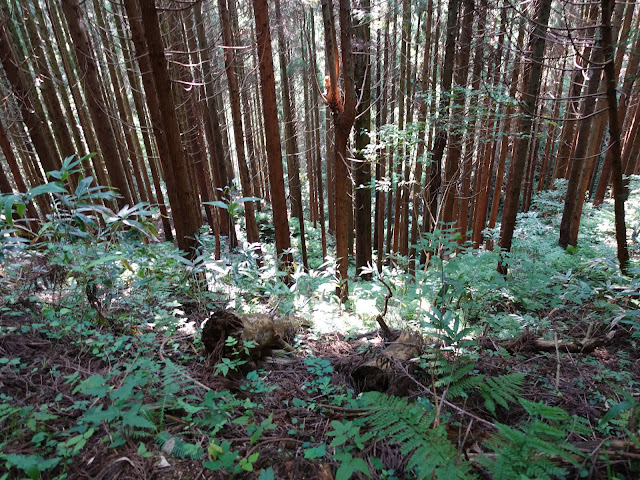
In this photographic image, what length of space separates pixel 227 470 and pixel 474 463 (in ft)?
3.50

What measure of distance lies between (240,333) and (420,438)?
58.9 inches

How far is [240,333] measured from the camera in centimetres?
240

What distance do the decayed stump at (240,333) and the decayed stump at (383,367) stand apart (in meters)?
0.73

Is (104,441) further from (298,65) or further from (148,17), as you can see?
(298,65)

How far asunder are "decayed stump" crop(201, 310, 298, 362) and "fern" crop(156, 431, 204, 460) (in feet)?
2.52

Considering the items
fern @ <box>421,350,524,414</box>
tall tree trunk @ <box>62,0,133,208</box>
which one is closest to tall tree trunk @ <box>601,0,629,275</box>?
fern @ <box>421,350,524,414</box>

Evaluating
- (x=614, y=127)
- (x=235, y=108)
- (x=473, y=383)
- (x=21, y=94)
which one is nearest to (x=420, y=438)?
(x=473, y=383)

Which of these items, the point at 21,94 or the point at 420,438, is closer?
the point at 420,438

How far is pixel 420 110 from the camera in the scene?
9164mm

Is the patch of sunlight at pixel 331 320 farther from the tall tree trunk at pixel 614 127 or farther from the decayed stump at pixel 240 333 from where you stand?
the tall tree trunk at pixel 614 127

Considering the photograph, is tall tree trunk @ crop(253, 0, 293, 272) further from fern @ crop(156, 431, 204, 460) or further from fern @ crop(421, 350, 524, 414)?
fern @ crop(156, 431, 204, 460)

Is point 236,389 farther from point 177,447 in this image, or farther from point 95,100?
point 95,100

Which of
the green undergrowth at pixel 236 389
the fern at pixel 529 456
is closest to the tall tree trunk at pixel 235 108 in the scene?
the green undergrowth at pixel 236 389

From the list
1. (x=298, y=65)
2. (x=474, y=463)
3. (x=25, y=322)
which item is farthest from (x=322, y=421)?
(x=298, y=65)
